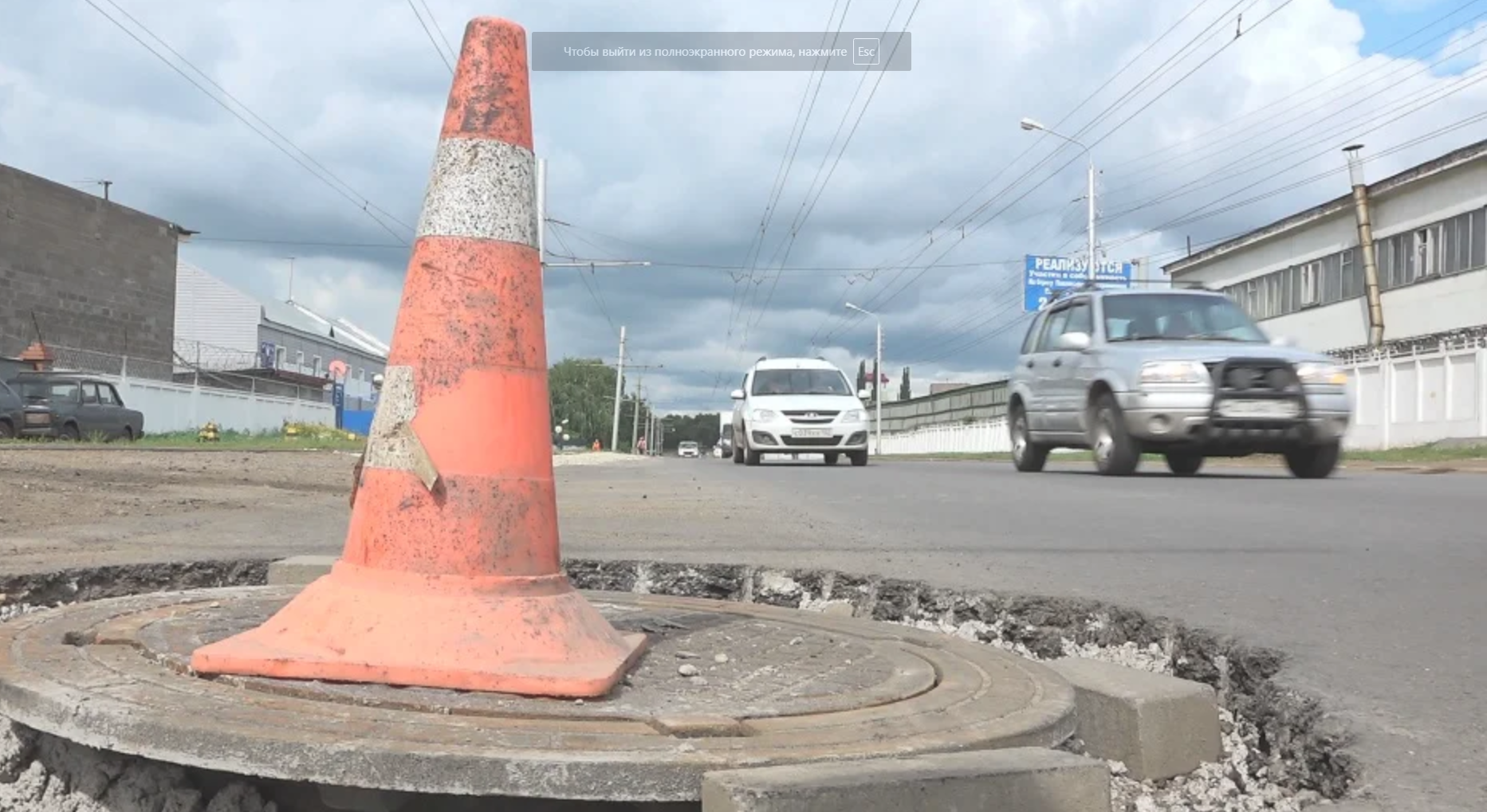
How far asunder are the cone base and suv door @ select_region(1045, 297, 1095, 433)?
28.8 feet

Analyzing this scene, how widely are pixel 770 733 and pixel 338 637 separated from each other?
887 millimetres

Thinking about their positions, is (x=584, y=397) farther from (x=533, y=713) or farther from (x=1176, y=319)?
(x=533, y=713)

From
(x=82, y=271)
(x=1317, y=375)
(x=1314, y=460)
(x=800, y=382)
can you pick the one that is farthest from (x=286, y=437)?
(x=1317, y=375)

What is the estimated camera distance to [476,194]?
8.66ft

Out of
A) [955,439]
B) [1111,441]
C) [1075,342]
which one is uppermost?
[1075,342]

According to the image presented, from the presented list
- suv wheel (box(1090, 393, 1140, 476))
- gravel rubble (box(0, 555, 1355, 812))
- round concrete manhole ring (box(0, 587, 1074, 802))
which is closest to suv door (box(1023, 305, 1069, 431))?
suv wheel (box(1090, 393, 1140, 476))

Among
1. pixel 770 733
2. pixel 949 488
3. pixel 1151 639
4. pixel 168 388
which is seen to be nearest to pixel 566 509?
pixel 949 488

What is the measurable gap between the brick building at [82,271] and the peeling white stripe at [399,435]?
99.3 ft

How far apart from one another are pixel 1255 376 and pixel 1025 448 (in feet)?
11.4

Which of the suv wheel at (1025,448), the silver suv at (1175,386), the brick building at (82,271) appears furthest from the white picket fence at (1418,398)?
the brick building at (82,271)

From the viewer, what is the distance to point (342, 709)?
196 centimetres

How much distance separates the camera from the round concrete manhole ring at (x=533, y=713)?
1.70 metres

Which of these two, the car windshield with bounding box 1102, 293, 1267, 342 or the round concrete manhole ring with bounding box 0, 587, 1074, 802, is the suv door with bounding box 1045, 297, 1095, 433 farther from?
the round concrete manhole ring with bounding box 0, 587, 1074, 802

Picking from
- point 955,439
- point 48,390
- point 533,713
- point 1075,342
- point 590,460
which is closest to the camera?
point 533,713
